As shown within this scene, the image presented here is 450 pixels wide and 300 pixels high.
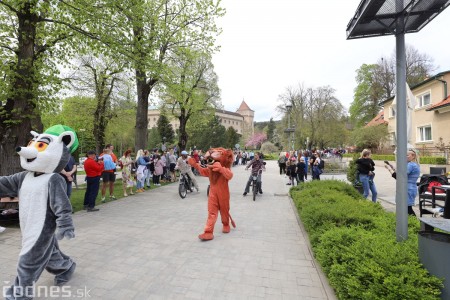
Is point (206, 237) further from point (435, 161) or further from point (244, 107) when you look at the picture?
point (244, 107)

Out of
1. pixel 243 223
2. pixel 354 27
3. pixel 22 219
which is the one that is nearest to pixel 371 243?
pixel 354 27

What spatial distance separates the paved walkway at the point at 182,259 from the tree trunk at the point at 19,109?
2.34 m

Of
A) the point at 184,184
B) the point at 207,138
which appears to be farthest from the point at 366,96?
the point at 184,184

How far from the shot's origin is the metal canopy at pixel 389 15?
10.5ft

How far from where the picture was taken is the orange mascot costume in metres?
5.52

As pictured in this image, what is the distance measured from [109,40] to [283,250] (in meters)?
8.28

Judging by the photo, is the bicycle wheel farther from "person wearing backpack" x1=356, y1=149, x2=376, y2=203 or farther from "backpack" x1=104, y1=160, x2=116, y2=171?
"person wearing backpack" x1=356, y1=149, x2=376, y2=203

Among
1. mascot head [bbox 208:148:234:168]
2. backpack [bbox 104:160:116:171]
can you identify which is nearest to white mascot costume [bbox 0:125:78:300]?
mascot head [bbox 208:148:234:168]

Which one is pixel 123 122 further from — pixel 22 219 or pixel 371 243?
pixel 371 243

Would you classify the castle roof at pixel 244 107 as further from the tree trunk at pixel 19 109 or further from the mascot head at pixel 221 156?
the mascot head at pixel 221 156

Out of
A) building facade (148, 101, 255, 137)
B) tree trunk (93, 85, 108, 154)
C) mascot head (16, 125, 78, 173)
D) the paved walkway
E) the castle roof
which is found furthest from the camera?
the castle roof

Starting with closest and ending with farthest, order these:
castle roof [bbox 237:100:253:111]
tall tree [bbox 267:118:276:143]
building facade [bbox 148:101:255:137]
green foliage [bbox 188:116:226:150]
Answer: green foliage [bbox 188:116:226:150]
tall tree [bbox 267:118:276:143]
building facade [bbox 148:101:255:137]
castle roof [bbox 237:100:253:111]

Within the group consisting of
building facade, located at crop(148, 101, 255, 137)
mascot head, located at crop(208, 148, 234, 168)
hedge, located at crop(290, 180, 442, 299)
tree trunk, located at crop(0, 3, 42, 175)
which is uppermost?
building facade, located at crop(148, 101, 255, 137)

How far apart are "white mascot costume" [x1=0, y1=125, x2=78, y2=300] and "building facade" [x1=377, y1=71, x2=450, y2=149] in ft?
75.6
